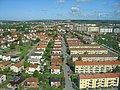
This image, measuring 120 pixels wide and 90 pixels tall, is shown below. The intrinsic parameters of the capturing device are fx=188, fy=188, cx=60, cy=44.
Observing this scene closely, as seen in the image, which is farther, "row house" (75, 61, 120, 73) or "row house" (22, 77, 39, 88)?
"row house" (75, 61, 120, 73)

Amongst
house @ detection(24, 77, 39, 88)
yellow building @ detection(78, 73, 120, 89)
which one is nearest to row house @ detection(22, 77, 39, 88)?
house @ detection(24, 77, 39, 88)

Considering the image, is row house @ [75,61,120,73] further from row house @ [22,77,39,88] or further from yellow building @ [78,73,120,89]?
row house @ [22,77,39,88]

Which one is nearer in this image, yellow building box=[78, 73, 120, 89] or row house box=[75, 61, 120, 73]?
yellow building box=[78, 73, 120, 89]

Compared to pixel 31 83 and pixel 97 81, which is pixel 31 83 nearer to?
pixel 31 83

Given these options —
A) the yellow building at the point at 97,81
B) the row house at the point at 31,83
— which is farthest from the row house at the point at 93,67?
the row house at the point at 31,83

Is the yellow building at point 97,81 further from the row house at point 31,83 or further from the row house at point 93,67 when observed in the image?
the row house at point 93,67

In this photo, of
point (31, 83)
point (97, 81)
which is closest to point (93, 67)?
point (97, 81)

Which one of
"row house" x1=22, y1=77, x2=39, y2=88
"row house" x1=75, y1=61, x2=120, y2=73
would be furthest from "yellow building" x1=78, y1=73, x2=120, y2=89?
"row house" x1=75, y1=61, x2=120, y2=73

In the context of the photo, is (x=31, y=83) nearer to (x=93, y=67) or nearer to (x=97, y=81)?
(x=97, y=81)

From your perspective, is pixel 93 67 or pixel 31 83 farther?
pixel 93 67
